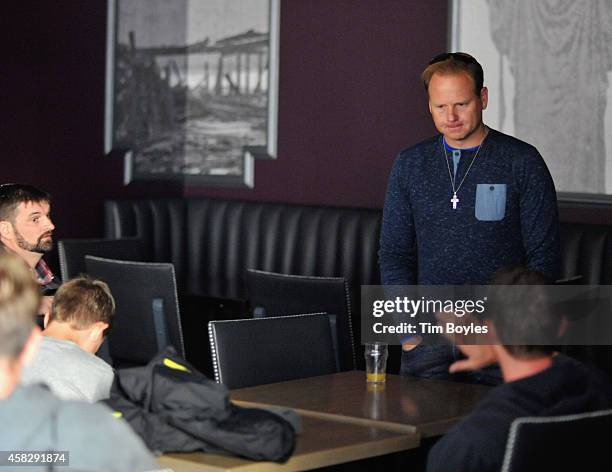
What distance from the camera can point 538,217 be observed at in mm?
3711

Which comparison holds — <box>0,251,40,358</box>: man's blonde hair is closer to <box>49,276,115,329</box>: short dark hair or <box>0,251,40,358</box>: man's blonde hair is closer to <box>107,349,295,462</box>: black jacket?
<box>107,349,295,462</box>: black jacket

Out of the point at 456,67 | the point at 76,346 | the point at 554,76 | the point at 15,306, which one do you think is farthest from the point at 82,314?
the point at 554,76

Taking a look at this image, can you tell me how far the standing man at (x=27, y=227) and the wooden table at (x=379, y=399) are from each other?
1685mm

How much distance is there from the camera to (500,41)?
21.2 ft

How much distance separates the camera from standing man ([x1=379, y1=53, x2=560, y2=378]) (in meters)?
3.72

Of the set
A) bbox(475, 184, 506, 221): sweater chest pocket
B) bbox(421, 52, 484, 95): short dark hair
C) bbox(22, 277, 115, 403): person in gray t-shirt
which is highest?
bbox(421, 52, 484, 95): short dark hair

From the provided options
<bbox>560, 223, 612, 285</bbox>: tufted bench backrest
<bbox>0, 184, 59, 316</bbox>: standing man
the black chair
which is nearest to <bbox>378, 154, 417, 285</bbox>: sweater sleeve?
the black chair

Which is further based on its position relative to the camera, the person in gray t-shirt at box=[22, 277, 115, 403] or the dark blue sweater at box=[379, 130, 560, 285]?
the dark blue sweater at box=[379, 130, 560, 285]

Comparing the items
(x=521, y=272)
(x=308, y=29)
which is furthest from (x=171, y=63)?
(x=521, y=272)

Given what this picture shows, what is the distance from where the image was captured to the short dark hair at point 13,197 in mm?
5129

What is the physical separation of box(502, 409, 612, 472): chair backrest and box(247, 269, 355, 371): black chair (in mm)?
1571

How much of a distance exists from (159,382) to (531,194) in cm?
148

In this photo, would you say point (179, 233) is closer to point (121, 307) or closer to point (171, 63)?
point (171, 63)

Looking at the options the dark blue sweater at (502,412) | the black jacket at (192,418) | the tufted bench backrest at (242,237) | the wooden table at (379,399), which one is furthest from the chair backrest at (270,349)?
the tufted bench backrest at (242,237)
